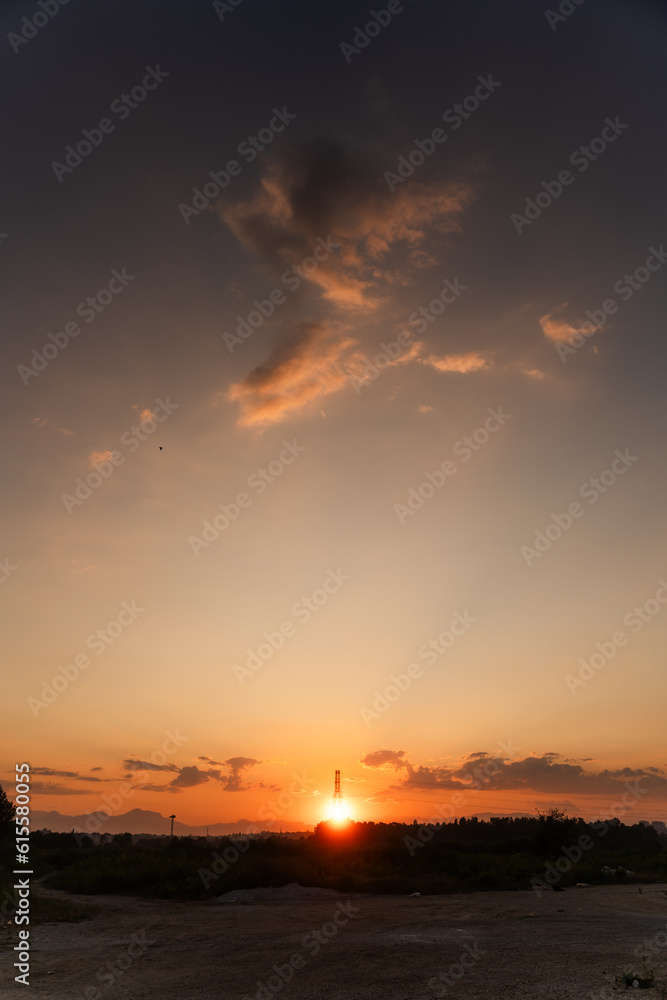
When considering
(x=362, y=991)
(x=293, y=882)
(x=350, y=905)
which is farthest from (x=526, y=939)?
(x=293, y=882)

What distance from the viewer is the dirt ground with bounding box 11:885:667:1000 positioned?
12734 millimetres

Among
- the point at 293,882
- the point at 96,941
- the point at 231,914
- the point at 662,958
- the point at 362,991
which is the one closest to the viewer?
the point at 362,991

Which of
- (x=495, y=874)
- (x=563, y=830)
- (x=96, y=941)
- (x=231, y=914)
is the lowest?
(x=563, y=830)

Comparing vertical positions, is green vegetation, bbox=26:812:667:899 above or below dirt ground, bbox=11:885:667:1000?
below

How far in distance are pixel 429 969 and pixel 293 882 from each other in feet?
66.5

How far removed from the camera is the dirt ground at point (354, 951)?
12.7 metres

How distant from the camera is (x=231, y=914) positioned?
2447 centimetres

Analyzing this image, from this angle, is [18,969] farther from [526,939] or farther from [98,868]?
[98,868]

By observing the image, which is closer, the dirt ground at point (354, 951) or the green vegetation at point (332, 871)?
the dirt ground at point (354, 951)

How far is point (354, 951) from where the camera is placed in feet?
53.0

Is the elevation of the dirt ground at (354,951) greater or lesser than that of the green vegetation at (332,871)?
greater

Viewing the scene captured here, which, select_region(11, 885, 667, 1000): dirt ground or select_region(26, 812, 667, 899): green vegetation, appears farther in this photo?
select_region(26, 812, 667, 899): green vegetation

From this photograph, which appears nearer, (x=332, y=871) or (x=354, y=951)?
(x=354, y=951)

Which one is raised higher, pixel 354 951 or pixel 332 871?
pixel 354 951
